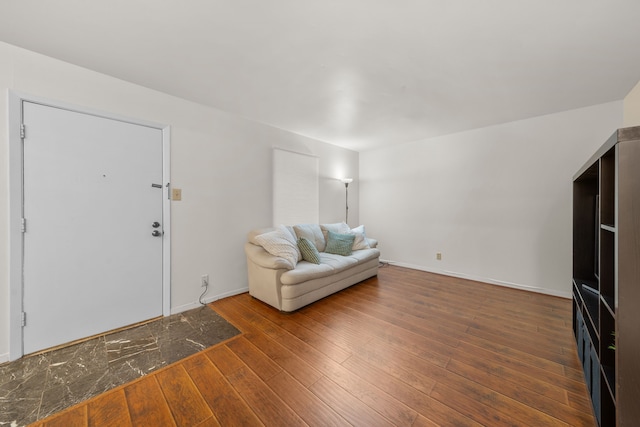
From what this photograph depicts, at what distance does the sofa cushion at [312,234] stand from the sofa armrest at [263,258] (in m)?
0.74

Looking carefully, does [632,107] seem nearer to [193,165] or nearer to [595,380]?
[595,380]

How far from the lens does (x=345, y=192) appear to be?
16.1 ft

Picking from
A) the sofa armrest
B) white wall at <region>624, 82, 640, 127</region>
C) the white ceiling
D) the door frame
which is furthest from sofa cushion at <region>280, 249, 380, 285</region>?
white wall at <region>624, 82, 640, 127</region>

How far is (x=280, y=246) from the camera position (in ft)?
9.32

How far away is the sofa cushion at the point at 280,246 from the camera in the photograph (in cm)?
278

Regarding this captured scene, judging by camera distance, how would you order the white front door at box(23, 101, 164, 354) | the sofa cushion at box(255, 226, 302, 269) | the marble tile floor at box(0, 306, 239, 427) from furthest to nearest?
the sofa cushion at box(255, 226, 302, 269), the white front door at box(23, 101, 164, 354), the marble tile floor at box(0, 306, 239, 427)

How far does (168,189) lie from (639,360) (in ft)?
11.2

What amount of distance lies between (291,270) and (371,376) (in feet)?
4.34

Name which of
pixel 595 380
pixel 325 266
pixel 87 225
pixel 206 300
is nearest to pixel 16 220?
pixel 87 225

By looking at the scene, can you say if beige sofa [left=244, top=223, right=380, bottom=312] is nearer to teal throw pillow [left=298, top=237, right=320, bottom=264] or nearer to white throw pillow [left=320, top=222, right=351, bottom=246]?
teal throw pillow [left=298, top=237, right=320, bottom=264]

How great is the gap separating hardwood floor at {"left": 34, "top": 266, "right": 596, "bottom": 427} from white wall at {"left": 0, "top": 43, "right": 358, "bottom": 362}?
622 mm

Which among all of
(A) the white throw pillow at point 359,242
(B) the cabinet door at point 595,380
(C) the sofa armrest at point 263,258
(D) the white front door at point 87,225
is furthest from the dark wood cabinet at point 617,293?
(D) the white front door at point 87,225

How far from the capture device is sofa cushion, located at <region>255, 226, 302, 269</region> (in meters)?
2.78

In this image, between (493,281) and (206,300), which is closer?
(206,300)
